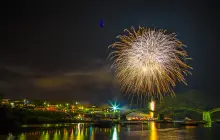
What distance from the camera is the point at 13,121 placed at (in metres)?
85.4

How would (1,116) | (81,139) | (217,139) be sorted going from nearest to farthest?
1. (81,139)
2. (217,139)
3. (1,116)

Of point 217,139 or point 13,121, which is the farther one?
point 13,121

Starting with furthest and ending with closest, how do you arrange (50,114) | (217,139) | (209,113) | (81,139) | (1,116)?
(209,113)
(50,114)
(1,116)
(217,139)
(81,139)

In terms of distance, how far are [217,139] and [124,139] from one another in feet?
71.2

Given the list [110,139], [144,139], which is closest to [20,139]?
[110,139]

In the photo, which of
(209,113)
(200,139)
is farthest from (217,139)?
(209,113)

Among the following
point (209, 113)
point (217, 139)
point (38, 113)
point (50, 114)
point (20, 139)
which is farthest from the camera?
point (209, 113)

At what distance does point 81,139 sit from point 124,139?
995cm

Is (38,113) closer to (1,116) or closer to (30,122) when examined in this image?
(30,122)

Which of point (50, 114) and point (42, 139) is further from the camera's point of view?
point (50, 114)

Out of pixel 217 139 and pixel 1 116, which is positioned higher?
pixel 1 116

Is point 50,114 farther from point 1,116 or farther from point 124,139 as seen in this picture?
point 124,139

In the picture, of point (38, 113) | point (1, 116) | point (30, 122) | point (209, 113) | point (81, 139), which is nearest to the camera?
point (81, 139)

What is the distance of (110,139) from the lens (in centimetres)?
6556
